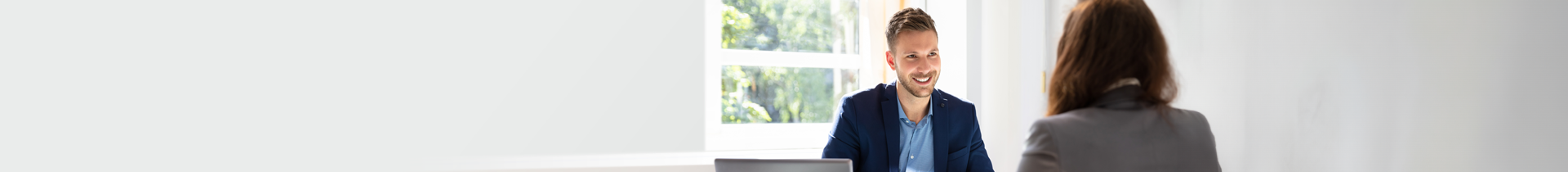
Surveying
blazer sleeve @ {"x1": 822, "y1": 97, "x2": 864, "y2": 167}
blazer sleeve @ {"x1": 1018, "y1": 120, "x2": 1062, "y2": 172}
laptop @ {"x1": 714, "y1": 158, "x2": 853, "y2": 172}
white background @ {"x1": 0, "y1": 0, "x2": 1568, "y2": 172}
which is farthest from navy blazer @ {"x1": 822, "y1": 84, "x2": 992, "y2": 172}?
white background @ {"x1": 0, "y1": 0, "x2": 1568, "y2": 172}

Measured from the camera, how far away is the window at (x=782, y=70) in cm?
199

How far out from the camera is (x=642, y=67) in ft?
5.96

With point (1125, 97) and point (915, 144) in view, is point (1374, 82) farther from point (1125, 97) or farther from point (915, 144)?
point (915, 144)

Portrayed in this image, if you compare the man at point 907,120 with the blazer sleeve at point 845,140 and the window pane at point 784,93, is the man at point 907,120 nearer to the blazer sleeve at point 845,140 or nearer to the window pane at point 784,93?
the blazer sleeve at point 845,140

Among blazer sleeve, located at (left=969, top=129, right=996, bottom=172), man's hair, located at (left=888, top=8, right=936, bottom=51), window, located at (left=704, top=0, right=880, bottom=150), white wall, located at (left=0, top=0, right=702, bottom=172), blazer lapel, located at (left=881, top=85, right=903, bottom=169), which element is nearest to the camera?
blazer sleeve, located at (left=969, top=129, right=996, bottom=172)

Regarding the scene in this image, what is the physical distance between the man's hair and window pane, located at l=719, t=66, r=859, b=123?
1.06 metres

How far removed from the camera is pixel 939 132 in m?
0.85

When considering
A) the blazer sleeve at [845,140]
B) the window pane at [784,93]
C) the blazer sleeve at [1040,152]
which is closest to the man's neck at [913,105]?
the blazer sleeve at [845,140]

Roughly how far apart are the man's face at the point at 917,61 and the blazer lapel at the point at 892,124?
0.09 metres

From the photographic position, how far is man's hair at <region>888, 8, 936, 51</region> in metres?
0.78

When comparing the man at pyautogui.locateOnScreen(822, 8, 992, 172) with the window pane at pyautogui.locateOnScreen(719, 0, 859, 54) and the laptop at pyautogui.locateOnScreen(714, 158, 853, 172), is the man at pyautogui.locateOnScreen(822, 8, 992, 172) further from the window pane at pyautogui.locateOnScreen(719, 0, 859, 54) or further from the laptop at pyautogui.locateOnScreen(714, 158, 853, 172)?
the window pane at pyautogui.locateOnScreen(719, 0, 859, 54)

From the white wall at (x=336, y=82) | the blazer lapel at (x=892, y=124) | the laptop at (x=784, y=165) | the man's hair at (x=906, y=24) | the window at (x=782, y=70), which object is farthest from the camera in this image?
the window at (x=782, y=70)

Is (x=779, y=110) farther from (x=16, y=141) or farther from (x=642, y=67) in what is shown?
(x=16, y=141)

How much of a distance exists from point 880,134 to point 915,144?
0.26 ft
